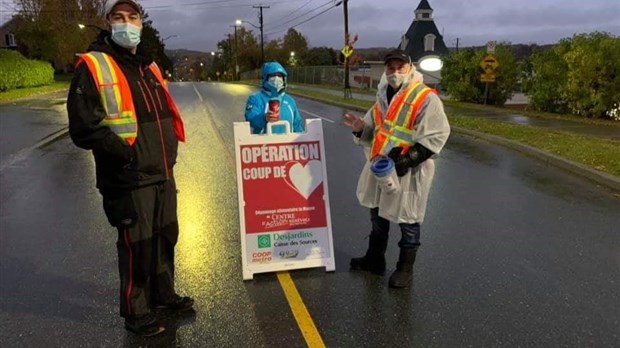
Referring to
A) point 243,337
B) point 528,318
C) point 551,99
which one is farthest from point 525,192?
point 551,99

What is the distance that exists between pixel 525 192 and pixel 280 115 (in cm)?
461

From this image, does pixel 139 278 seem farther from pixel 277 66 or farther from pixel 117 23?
pixel 277 66

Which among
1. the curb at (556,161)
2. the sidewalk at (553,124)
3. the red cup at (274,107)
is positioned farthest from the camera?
the sidewalk at (553,124)

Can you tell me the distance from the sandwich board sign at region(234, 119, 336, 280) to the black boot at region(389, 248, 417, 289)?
2.00 ft

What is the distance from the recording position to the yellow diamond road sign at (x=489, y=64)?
20.9 meters

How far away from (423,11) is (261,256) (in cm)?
6800

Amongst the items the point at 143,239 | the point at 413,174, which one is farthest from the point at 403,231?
the point at 143,239

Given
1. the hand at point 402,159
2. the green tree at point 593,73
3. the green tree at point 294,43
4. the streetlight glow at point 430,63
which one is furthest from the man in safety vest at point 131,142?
the green tree at point 294,43

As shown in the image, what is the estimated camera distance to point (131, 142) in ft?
11.1

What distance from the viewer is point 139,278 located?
371 cm

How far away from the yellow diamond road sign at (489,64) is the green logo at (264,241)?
60.0ft

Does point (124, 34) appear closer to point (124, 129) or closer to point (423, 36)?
point (124, 129)

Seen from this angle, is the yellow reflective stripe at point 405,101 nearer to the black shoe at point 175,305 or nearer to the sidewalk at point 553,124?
the black shoe at point 175,305

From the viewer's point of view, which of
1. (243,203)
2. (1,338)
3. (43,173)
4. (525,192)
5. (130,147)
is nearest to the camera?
(130,147)
